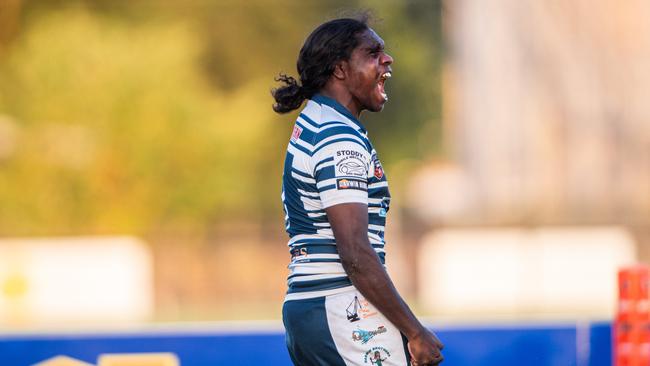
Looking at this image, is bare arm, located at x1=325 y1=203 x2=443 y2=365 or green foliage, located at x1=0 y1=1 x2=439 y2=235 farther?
green foliage, located at x1=0 y1=1 x2=439 y2=235

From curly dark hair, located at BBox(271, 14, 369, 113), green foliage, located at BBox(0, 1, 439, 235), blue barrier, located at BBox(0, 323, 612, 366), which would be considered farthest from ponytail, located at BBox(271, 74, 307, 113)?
green foliage, located at BBox(0, 1, 439, 235)

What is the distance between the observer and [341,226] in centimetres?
354

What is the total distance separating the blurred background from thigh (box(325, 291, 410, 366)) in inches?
386

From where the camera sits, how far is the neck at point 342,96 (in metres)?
3.80

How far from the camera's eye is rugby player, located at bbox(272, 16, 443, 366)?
356 centimetres

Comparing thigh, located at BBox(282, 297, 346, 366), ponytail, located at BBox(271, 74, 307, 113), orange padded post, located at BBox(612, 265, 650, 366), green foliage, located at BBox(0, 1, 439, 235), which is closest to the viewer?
thigh, located at BBox(282, 297, 346, 366)

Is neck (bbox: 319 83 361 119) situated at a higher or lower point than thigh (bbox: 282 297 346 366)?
higher

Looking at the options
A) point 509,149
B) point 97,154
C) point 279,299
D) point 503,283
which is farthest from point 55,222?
point 503,283

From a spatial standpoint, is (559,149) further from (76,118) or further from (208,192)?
(76,118)

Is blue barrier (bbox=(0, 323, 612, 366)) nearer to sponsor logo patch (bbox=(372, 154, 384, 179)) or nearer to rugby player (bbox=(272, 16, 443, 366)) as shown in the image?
rugby player (bbox=(272, 16, 443, 366))

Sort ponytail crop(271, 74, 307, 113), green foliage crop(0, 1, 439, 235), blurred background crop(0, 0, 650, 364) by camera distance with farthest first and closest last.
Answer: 1. green foliage crop(0, 1, 439, 235)
2. blurred background crop(0, 0, 650, 364)
3. ponytail crop(271, 74, 307, 113)

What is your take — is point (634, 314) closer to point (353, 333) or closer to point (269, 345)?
point (269, 345)

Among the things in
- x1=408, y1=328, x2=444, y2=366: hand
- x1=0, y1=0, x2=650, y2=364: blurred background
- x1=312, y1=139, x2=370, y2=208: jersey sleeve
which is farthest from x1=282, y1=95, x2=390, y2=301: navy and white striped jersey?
x1=0, y1=0, x2=650, y2=364: blurred background

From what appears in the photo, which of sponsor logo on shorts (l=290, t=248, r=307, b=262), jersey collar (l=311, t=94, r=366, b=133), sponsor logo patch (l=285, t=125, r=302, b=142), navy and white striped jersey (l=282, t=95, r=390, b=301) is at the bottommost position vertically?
sponsor logo on shorts (l=290, t=248, r=307, b=262)
